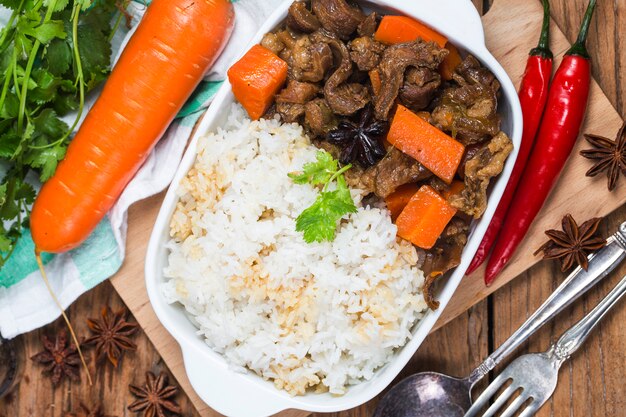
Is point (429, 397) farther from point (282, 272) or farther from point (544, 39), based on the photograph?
point (544, 39)

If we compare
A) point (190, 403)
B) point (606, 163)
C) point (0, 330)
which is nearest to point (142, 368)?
point (190, 403)

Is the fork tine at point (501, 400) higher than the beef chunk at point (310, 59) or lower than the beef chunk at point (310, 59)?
lower

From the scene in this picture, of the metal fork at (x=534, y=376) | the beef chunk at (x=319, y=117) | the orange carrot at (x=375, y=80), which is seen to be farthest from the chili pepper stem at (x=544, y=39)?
the metal fork at (x=534, y=376)

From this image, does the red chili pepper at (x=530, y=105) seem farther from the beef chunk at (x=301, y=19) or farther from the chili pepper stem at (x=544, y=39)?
the beef chunk at (x=301, y=19)

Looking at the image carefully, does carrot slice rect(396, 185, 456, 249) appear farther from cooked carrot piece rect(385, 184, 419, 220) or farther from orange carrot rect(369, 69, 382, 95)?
orange carrot rect(369, 69, 382, 95)

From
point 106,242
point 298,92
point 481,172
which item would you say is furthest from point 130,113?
point 481,172

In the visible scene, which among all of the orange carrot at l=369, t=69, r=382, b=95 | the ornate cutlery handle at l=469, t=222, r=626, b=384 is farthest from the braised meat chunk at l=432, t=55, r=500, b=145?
the ornate cutlery handle at l=469, t=222, r=626, b=384
